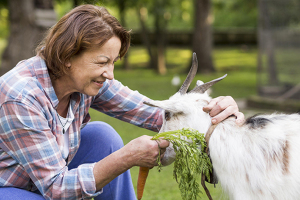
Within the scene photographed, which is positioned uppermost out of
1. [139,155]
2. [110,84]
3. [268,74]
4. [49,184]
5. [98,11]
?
[98,11]

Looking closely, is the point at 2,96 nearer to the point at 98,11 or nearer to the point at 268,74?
the point at 98,11

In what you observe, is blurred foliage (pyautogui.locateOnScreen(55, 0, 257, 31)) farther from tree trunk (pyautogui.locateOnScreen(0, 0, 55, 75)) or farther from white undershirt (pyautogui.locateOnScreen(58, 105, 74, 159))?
white undershirt (pyautogui.locateOnScreen(58, 105, 74, 159))

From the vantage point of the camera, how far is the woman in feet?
6.69

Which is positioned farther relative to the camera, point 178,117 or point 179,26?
point 179,26

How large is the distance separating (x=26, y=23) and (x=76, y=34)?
7.09 meters

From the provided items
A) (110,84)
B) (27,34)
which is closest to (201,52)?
(27,34)

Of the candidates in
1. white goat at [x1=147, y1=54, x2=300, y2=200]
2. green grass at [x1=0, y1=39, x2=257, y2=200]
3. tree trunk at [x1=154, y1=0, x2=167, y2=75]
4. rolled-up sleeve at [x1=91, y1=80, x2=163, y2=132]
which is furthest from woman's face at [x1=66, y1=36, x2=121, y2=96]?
tree trunk at [x1=154, y1=0, x2=167, y2=75]

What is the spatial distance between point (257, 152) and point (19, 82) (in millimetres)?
1529

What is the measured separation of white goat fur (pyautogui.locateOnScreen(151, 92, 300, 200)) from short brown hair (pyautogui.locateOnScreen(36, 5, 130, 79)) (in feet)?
1.79

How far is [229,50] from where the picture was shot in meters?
24.1

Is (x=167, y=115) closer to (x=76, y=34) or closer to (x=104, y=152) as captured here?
(x=104, y=152)

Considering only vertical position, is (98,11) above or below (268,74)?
above

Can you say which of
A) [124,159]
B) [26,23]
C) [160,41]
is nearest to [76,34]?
[124,159]

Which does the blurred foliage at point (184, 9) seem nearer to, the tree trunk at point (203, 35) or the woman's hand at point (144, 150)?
the tree trunk at point (203, 35)
